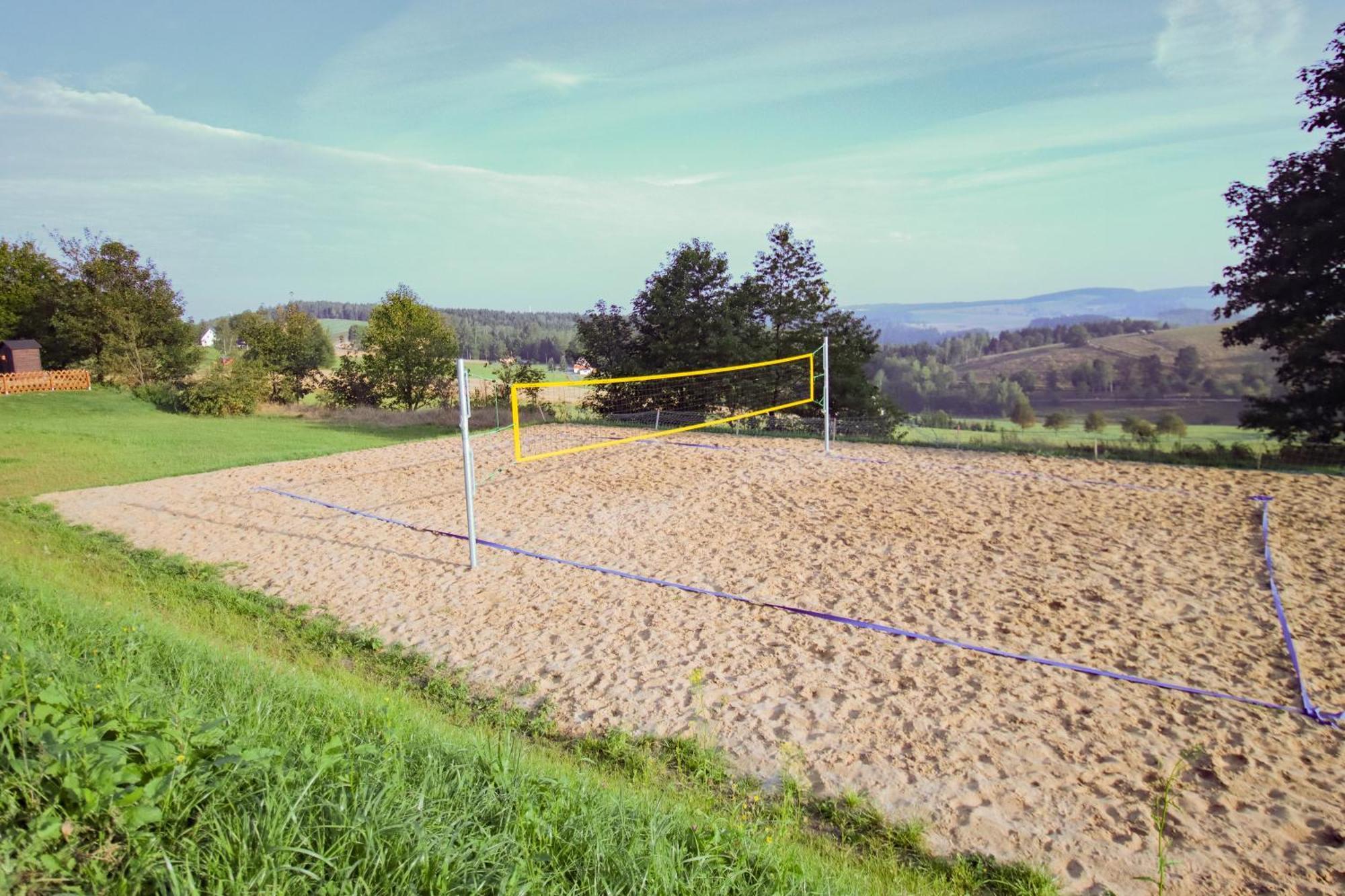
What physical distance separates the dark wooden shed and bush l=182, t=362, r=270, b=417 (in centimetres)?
615

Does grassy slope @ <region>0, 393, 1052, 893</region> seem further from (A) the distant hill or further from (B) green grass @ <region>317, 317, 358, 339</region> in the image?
(A) the distant hill

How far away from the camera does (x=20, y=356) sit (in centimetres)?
2544

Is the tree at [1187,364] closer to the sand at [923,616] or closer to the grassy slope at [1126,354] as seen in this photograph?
the grassy slope at [1126,354]

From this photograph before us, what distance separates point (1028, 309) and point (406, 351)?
447 ft

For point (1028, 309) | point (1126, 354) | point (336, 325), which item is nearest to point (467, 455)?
point (1126, 354)

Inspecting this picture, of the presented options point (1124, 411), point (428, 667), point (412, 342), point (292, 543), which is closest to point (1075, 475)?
point (428, 667)

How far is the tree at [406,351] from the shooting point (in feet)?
92.3

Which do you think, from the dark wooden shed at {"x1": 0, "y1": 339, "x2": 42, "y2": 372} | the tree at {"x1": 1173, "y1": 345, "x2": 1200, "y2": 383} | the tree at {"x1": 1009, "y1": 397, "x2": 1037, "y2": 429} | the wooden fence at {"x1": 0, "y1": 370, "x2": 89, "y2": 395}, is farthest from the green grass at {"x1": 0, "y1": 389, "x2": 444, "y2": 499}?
the tree at {"x1": 1173, "y1": 345, "x2": 1200, "y2": 383}

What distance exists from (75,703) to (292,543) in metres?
5.75

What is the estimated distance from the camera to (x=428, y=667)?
16.7 ft

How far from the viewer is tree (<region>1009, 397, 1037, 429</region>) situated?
28406 mm

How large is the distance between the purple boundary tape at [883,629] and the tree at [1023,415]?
22.4 m

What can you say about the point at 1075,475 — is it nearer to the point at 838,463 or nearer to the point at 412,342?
the point at 838,463

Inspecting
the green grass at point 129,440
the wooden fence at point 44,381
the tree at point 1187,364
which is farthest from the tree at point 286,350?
the tree at point 1187,364
